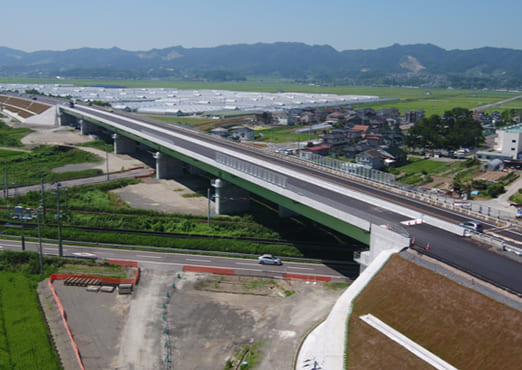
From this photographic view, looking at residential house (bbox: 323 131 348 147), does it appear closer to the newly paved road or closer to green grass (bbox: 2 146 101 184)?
green grass (bbox: 2 146 101 184)

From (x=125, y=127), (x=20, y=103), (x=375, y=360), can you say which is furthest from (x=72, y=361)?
(x=20, y=103)

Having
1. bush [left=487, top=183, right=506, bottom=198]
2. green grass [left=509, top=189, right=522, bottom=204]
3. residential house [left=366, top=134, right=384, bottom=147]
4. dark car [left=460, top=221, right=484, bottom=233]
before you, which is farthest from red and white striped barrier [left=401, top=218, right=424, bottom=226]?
residential house [left=366, top=134, right=384, bottom=147]

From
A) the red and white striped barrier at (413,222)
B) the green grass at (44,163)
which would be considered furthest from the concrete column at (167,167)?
the red and white striped barrier at (413,222)

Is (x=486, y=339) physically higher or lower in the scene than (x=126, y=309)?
higher

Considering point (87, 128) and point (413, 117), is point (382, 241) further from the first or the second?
point (413, 117)

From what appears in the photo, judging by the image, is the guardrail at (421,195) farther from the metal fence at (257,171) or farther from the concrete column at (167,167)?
the concrete column at (167,167)

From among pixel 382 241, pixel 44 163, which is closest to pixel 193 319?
pixel 382 241

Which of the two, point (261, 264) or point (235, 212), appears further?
point (235, 212)

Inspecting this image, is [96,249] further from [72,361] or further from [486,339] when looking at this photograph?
[486,339]
